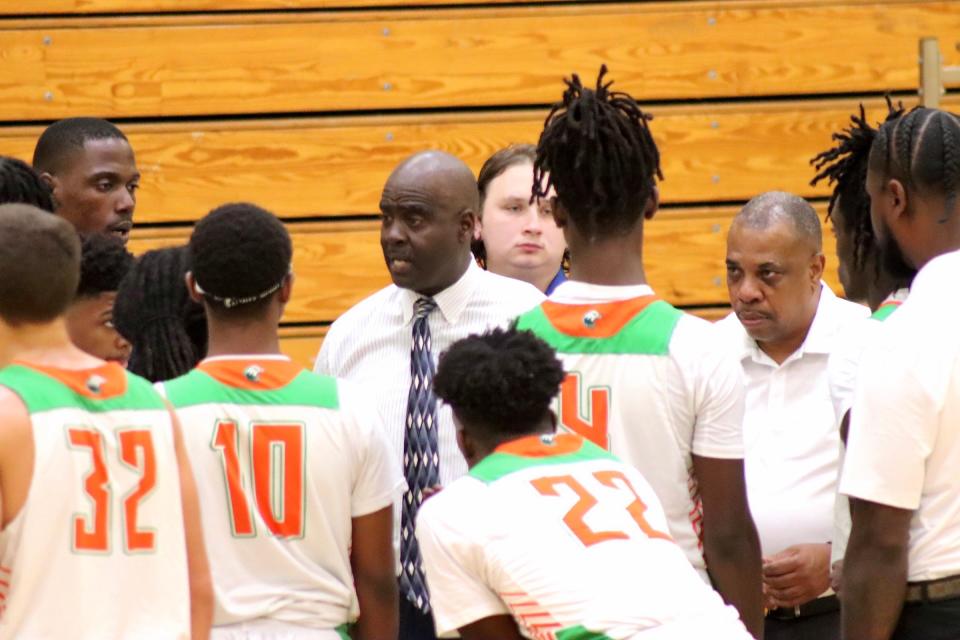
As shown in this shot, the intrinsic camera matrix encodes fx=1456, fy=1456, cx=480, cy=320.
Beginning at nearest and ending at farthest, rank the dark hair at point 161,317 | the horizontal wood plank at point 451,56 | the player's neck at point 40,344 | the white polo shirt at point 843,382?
the player's neck at point 40,344, the dark hair at point 161,317, the white polo shirt at point 843,382, the horizontal wood plank at point 451,56

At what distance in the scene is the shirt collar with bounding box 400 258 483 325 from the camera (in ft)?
12.3

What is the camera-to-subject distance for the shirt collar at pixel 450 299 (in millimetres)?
3764

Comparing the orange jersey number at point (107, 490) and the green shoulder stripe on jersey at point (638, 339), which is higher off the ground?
the green shoulder stripe on jersey at point (638, 339)

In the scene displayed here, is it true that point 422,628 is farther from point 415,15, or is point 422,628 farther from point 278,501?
point 415,15

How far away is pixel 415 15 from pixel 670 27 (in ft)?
A: 3.59

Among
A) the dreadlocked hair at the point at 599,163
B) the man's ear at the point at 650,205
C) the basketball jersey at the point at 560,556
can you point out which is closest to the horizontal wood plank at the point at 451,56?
the dreadlocked hair at the point at 599,163

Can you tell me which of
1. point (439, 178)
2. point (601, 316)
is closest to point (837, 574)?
point (601, 316)

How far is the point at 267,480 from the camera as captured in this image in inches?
108

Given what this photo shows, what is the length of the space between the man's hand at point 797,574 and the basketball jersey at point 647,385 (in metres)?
0.88

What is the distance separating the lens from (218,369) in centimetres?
278

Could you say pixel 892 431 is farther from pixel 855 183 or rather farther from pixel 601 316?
pixel 855 183

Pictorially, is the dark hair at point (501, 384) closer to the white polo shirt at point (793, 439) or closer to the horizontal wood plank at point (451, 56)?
the white polo shirt at point (793, 439)

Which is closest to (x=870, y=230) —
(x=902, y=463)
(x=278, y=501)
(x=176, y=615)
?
(x=902, y=463)

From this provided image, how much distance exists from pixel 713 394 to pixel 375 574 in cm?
77
